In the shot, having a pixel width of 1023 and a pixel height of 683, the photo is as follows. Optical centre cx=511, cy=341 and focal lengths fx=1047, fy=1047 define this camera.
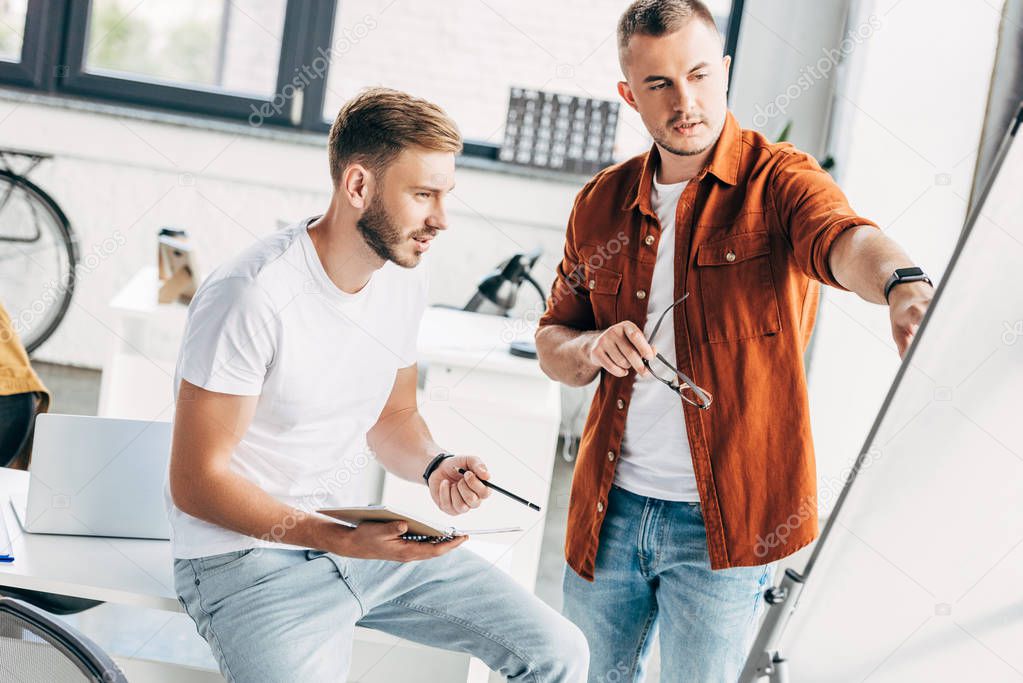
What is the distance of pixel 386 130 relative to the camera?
68.3 inches

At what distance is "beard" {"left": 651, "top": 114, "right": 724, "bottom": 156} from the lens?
1546 millimetres

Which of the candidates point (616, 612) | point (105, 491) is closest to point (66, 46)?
point (105, 491)

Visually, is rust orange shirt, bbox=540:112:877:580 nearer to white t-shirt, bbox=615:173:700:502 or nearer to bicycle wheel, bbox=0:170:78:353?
white t-shirt, bbox=615:173:700:502

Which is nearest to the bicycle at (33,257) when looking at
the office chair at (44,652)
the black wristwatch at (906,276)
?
the office chair at (44,652)

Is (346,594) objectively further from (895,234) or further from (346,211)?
(895,234)

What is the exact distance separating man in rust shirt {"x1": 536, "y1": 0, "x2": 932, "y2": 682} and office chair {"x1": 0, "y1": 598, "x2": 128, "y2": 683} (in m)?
0.77

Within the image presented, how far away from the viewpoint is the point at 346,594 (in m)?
1.62

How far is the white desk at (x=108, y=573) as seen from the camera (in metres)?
→ 1.64

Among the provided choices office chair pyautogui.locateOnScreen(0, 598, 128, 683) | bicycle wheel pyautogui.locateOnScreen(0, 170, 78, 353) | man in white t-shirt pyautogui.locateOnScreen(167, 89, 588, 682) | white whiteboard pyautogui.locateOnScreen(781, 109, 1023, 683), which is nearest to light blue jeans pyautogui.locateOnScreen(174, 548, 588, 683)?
man in white t-shirt pyautogui.locateOnScreen(167, 89, 588, 682)

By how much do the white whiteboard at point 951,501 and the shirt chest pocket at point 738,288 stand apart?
2.29ft

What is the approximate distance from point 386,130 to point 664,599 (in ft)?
2.86

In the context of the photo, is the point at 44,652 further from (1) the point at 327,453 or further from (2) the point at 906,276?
(2) the point at 906,276

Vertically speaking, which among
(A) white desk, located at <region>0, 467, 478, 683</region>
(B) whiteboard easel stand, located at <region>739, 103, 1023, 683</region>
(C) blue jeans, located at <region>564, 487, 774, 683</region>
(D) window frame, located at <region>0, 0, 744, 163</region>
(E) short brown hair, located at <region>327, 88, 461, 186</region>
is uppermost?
(D) window frame, located at <region>0, 0, 744, 163</region>

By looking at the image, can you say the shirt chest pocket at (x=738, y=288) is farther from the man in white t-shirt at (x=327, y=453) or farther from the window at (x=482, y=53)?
Result: the window at (x=482, y=53)
